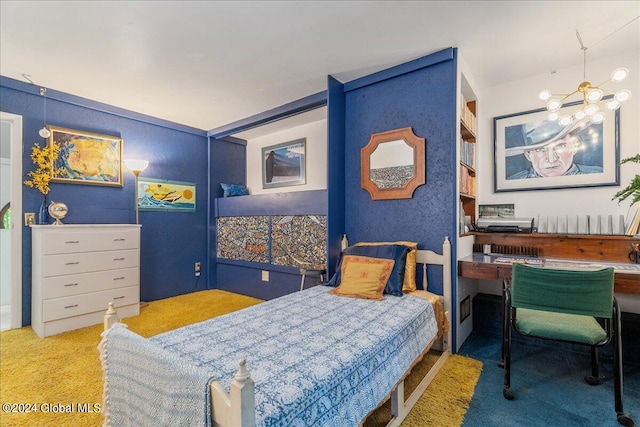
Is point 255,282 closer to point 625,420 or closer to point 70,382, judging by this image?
point 70,382

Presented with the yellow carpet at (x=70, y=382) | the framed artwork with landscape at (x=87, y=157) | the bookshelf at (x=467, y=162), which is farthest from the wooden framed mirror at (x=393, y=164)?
the framed artwork with landscape at (x=87, y=157)

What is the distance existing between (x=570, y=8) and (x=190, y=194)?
14.1 ft

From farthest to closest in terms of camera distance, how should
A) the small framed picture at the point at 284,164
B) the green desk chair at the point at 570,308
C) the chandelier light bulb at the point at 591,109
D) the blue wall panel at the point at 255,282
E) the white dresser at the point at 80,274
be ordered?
the small framed picture at the point at 284,164, the blue wall panel at the point at 255,282, the white dresser at the point at 80,274, the chandelier light bulb at the point at 591,109, the green desk chair at the point at 570,308

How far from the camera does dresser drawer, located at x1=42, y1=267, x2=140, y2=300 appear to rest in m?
2.71

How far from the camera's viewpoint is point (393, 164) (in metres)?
2.67

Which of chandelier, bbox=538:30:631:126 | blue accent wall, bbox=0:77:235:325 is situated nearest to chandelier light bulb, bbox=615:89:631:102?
chandelier, bbox=538:30:631:126

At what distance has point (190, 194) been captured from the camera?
14.0 feet

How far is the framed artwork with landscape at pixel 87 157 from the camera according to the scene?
3.10 metres

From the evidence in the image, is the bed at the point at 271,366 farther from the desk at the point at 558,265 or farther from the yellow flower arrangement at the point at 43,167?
the yellow flower arrangement at the point at 43,167

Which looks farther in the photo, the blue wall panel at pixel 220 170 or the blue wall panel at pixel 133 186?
the blue wall panel at pixel 220 170

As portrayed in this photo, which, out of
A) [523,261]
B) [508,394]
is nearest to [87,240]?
[508,394]

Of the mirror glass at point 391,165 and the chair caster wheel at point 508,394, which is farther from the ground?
the mirror glass at point 391,165

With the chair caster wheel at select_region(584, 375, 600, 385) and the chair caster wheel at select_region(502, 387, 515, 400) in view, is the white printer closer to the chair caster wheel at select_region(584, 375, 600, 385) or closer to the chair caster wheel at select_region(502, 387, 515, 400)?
the chair caster wheel at select_region(584, 375, 600, 385)

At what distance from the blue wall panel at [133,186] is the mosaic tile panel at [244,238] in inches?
12.5
